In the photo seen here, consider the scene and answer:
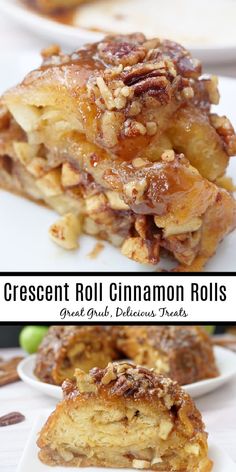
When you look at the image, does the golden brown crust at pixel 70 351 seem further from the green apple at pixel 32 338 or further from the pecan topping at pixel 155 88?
the pecan topping at pixel 155 88

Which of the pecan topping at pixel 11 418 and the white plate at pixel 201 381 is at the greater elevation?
the white plate at pixel 201 381

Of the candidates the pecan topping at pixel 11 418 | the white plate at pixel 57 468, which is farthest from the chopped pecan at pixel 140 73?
the pecan topping at pixel 11 418

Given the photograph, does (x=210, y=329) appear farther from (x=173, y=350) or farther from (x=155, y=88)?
(x=155, y=88)

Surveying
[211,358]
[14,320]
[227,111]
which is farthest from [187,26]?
[14,320]

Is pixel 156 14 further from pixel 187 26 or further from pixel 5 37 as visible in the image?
pixel 5 37

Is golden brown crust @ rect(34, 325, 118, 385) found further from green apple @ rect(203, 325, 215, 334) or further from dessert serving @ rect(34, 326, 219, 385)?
green apple @ rect(203, 325, 215, 334)

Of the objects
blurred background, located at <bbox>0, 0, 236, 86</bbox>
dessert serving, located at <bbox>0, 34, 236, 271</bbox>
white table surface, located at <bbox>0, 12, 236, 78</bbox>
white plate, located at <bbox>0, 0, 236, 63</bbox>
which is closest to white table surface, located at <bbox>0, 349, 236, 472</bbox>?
dessert serving, located at <bbox>0, 34, 236, 271</bbox>
